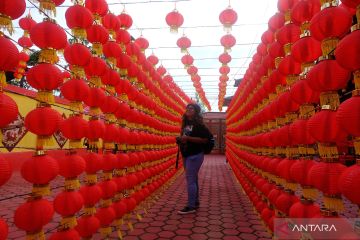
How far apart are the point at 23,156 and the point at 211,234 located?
7026 mm

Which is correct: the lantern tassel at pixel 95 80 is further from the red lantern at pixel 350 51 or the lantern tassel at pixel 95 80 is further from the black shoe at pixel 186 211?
the black shoe at pixel 186 211

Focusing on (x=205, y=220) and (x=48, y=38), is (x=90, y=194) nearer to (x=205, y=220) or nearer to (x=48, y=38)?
(x=48, y=38)

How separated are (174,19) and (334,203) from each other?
4.47 m

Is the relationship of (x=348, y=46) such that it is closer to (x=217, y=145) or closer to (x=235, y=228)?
(x=235, y=228)

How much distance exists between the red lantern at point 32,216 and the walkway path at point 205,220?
1797mm

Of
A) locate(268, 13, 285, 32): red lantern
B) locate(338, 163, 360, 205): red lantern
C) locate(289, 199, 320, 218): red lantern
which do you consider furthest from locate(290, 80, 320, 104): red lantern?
locate(268, 13, 285, 32): red lantern

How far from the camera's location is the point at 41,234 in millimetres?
2102

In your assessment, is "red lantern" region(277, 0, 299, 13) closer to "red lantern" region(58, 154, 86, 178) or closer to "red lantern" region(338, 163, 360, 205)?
"red lantern" region(338, 163, 360, 205)

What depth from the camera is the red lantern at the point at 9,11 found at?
1.67m

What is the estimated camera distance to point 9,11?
1694mm

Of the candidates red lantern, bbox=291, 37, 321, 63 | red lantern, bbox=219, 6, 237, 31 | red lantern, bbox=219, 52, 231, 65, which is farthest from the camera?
red lantern, bbox=219, 52, 231, 65

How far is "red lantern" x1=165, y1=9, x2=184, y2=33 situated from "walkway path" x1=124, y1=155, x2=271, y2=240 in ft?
11.8

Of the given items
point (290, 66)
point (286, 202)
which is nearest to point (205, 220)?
point (286, 202)

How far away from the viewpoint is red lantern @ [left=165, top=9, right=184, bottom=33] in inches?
206
